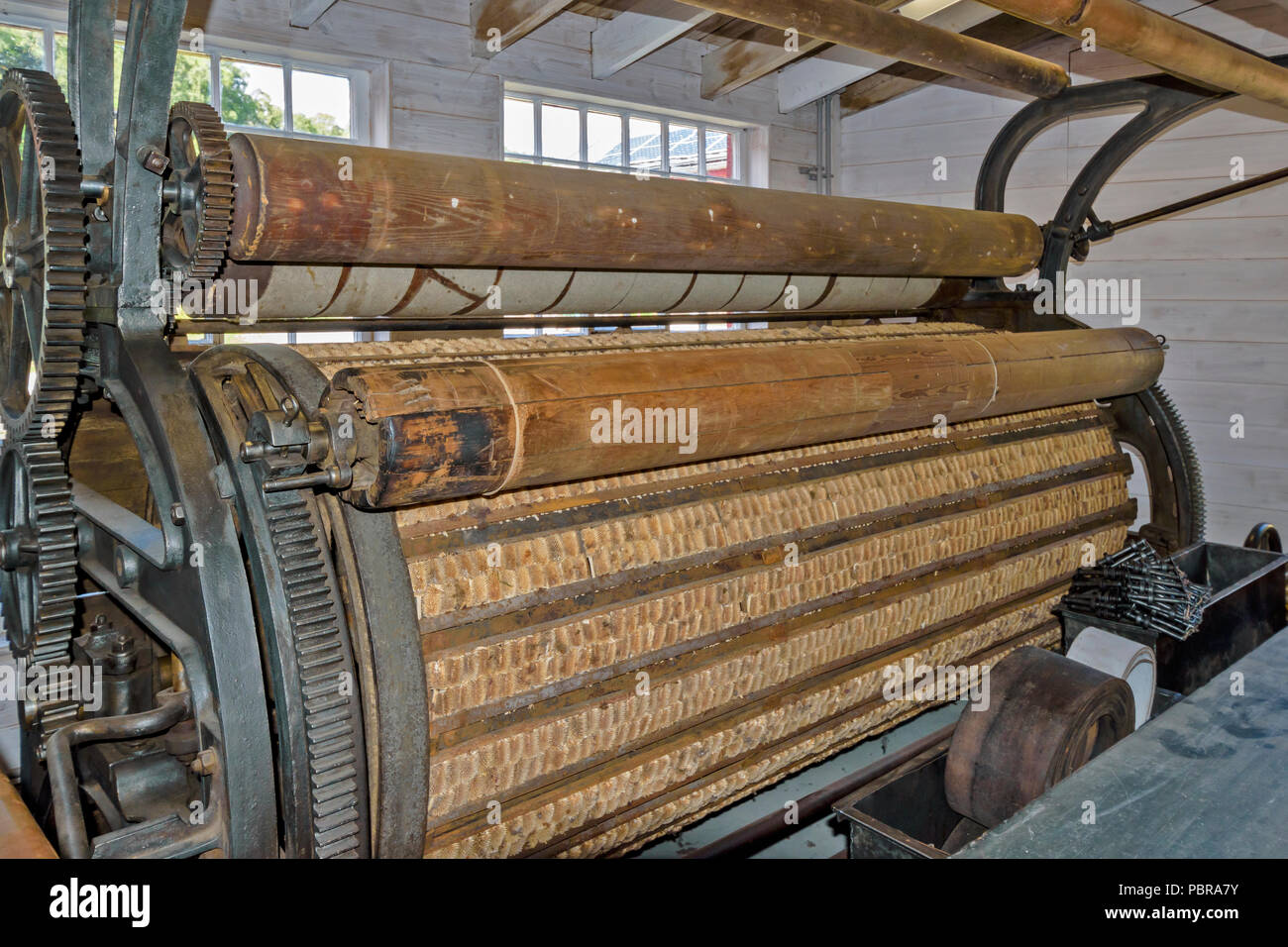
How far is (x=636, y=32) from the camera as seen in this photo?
13.9 feet

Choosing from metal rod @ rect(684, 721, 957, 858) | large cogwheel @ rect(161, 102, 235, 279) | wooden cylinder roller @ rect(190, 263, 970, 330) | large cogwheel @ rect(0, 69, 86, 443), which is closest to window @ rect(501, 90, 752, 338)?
wooden cylinder roller @ rect(190, 263, 970, 330)

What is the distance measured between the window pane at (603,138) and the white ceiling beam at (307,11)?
136 cm

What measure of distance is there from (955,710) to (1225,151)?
2.95 m

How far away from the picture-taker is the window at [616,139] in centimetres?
438

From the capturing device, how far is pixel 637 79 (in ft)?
15.1

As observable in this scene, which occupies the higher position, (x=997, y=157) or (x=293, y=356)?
(x=997, y=157)

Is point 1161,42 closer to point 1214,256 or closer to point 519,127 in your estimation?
point 1214,256

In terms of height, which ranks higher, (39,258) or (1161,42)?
(1161,42)

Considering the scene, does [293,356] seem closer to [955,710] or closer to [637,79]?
[955,710]

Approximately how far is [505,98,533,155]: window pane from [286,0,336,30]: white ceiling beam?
0.95 metres

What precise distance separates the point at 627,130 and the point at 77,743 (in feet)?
12.9

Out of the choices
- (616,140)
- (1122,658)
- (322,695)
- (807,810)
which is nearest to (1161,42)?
(1122,658)

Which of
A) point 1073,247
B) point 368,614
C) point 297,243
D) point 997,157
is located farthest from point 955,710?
point 297,243
